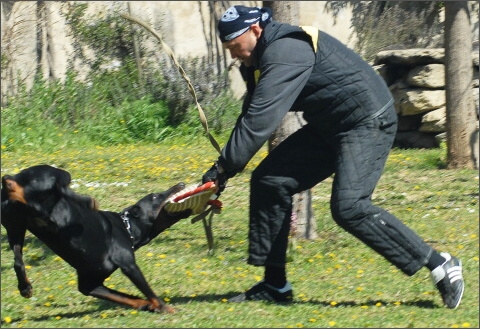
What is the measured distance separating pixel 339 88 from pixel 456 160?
5.02 metres

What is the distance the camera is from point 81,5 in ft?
44.1

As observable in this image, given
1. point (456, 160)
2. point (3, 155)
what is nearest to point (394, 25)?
point (456, 160)

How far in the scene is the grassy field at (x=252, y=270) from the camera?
17.0 feet

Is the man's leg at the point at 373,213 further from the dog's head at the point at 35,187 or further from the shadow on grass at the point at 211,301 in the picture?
the dog's head at the point at 35,187

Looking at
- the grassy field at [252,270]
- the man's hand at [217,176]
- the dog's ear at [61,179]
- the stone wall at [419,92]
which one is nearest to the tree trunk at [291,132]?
the grassy field at [252,270]

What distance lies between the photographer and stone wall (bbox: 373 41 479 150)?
11203 millimetres

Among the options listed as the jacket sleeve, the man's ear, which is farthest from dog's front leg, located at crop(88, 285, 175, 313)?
the man's ear

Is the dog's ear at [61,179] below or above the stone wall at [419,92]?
above

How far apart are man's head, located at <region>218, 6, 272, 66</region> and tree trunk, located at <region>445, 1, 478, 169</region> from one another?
4.97m

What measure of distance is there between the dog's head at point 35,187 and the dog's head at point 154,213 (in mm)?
691

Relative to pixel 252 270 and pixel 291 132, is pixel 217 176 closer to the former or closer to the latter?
pixel 252 270

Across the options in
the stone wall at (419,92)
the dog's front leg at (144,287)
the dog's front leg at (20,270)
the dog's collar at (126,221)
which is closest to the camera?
the dog's front leg at (20,270)

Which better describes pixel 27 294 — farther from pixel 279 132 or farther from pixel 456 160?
pixel 456 160

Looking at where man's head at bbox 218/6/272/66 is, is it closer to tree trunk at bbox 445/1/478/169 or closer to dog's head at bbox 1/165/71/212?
dog's head at bbox 1/165/71/212
